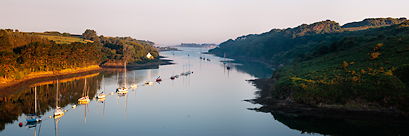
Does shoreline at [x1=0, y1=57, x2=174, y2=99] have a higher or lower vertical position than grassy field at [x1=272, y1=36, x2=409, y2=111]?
lower

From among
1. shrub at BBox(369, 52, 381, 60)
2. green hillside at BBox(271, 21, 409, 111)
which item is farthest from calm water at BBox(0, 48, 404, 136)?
shrub at BBox(369, 52, 381, 60)

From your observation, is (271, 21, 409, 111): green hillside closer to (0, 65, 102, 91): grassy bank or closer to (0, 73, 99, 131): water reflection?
(0, 73, 99, 131): water reflection

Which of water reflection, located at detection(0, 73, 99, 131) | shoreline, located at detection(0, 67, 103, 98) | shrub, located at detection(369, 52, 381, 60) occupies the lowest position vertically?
water reflection, located at detection(0, 73, 99, 131)

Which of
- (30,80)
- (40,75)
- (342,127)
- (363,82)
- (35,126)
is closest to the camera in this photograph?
(35,126)

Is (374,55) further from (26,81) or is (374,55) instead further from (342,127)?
(26,81)

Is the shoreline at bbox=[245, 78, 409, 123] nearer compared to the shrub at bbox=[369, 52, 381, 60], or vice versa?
the shoreline at bbox=[245, 78, 409, 123]

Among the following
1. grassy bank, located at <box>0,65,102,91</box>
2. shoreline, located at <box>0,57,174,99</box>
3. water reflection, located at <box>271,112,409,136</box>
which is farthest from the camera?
grassy bank, located at <box>0,65,102,91</box>

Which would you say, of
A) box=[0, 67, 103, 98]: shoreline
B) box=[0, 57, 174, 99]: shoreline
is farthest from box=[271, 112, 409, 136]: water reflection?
box=[0, 67, 103, 98]: shoreline

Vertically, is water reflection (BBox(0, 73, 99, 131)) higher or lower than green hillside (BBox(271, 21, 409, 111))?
lower

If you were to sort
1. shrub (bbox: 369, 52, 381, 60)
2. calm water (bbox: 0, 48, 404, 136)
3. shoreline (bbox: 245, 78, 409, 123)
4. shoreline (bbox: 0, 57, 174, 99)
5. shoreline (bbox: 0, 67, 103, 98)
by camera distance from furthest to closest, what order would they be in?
shoreline (bbox: 0, 57, 174, 99)
shoreline (bbox: 0, 67, 103, 98)
shrub (bbox: 369, 52, 381, 60)
shoreline (bbox: 245, 78, 409, 123)
calm water (bbox: 0, 48, 404, 136)

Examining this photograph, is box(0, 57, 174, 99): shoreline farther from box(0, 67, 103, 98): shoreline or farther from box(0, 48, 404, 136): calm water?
box(0, 48, 404, 136): calm water

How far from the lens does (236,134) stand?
43906 mm

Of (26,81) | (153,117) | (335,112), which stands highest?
(26,81)

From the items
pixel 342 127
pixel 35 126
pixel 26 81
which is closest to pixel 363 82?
pixel 342 127
